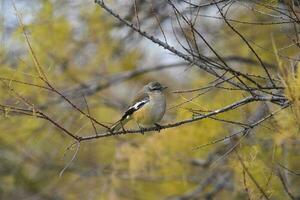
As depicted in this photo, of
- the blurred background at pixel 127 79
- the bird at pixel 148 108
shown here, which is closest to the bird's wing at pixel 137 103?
the bird at pixel 148 108

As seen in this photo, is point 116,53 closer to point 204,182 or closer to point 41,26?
point 41,26

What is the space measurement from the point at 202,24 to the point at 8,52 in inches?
111

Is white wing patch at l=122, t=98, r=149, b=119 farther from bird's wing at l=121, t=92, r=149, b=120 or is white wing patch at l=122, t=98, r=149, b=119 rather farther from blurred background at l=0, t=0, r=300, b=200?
blurred background at l=0, t=0, r=300, b=200

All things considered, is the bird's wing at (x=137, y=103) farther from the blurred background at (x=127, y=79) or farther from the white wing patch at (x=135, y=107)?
the blurred background at (x=127, y=79)

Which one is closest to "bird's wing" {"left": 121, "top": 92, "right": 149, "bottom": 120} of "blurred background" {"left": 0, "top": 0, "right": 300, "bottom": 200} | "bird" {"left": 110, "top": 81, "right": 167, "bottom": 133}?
"bird" {"left": 110, "top": 81, "right": 167, "bottom": 133}

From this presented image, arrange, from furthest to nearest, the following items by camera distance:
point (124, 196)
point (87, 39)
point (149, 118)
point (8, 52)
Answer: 1. point (124, 196)
2. point (87, 39)
3. point (8, 52)
4. point (149, 118)

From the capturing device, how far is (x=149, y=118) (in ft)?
22.1

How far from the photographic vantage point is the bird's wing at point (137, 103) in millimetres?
6902

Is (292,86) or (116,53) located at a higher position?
(116,53)

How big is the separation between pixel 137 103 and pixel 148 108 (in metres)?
0.24

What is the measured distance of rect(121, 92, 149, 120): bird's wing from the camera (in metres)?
6.90

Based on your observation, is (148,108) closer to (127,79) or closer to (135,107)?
(135,107)

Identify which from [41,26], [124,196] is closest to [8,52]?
[41,26]

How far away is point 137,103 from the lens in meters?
7.02
